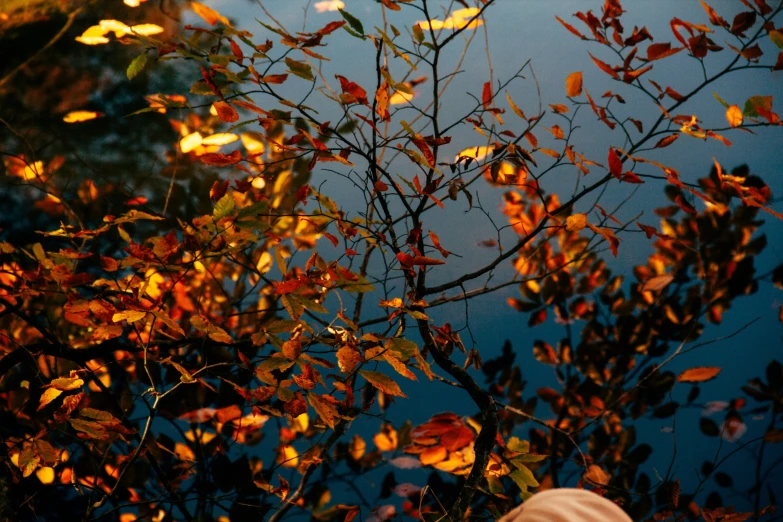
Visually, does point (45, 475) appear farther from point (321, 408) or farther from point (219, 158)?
point (219, 158)

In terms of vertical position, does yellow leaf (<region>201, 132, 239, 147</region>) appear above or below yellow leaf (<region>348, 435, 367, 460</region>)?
above

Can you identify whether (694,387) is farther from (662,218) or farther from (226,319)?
(226,319)

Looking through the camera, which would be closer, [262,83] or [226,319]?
[262,83]

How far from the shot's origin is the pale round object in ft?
2.13

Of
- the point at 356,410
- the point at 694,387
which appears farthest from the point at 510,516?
the point at 694,387

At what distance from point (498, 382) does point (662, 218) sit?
2.70 ft

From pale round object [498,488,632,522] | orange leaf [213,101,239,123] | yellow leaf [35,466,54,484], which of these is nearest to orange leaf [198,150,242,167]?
orange leaf [213,101,239,123]

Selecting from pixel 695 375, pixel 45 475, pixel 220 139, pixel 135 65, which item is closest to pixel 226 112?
pixel 135 65

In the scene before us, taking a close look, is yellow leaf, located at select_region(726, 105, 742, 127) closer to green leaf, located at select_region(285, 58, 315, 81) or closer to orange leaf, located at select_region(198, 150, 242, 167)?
green leaf, located at select_region(285, 58, 315, 81)

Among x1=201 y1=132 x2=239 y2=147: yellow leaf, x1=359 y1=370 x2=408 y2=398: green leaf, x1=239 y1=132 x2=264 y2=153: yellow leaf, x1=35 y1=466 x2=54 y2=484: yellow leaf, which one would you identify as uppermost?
x1=201 y1=132 x2=239 y2=147: yellow leaf

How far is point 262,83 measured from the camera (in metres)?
1.25

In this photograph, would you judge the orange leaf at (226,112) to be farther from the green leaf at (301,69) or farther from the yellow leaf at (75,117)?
the yellow leaf at (75,117)

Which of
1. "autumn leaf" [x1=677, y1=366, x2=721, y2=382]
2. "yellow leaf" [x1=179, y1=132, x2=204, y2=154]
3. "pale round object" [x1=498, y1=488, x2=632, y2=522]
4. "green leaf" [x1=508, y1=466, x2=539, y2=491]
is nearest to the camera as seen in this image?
"pale round object" [x1=498, y1=488, x2=632, y2=522]

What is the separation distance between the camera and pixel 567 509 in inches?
25.9
